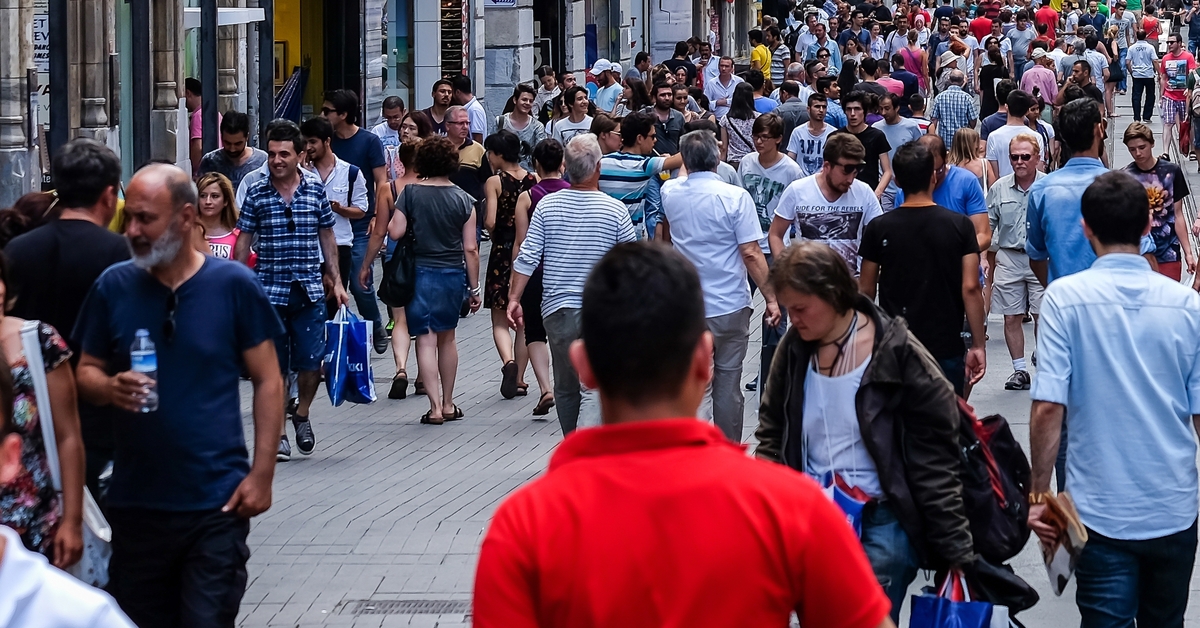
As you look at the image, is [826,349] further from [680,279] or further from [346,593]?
[346,593]

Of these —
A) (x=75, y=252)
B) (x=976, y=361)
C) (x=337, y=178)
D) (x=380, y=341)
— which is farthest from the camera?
(x=380, y=341)

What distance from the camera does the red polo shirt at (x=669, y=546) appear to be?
8.20 ft

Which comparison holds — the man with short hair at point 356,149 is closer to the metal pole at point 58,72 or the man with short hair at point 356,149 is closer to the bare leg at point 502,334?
the bare leg at point 502,334

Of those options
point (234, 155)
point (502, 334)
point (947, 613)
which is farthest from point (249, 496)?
point (234, 155)

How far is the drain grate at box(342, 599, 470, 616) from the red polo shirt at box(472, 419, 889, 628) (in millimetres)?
3882

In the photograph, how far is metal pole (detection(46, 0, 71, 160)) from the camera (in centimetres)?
1273

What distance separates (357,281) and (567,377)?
358 cm

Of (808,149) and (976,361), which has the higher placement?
(808,149)

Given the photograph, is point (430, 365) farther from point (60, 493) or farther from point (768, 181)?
point (60, 493)

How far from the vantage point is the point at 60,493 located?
440cm

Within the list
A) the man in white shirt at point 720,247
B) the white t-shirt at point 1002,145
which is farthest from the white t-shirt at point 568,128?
the man in white shirt at point 720,247

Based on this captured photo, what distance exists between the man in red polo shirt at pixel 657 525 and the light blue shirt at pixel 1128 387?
2.14 metres

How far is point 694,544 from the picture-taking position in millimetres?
2498

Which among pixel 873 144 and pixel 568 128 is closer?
pixel 873 144
